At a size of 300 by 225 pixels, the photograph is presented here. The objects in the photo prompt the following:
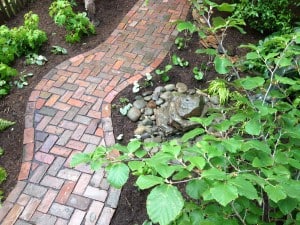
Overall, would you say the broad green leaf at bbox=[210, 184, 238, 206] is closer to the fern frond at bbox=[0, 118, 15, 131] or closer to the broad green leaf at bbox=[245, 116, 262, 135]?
the broad green leaf at bbox=[245, 116, 262, 135]

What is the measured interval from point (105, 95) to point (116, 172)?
3.36m

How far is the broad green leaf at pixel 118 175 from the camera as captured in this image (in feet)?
4.50

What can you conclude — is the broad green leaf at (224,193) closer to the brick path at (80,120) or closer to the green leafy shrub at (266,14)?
the brick path at (80,120)

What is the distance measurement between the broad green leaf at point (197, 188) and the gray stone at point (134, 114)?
2947 mm

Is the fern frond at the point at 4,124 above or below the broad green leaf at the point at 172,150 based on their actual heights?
below

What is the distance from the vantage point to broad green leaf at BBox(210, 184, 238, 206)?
115cm

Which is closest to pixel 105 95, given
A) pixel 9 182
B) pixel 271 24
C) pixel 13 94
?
pixel 13 94

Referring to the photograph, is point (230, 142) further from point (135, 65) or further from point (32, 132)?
point (135, 65)

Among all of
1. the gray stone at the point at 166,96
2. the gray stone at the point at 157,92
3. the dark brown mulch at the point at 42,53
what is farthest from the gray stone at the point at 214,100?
the dark brown mulch at the point at 42,53

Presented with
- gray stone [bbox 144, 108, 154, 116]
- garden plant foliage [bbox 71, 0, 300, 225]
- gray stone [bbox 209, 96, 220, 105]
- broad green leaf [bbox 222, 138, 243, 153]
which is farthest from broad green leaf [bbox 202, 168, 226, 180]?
gray stone [bbox 209, 96, 220, 105]

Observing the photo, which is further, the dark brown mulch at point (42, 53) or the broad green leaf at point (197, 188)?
the dark brown mulch at point (42, 53)

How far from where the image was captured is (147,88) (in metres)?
4.77

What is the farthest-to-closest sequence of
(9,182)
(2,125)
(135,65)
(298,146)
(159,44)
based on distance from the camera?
(159,44), (135,65), (2,125), (9,182), (298,146)

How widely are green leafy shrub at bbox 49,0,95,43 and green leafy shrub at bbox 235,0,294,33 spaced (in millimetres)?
2478
